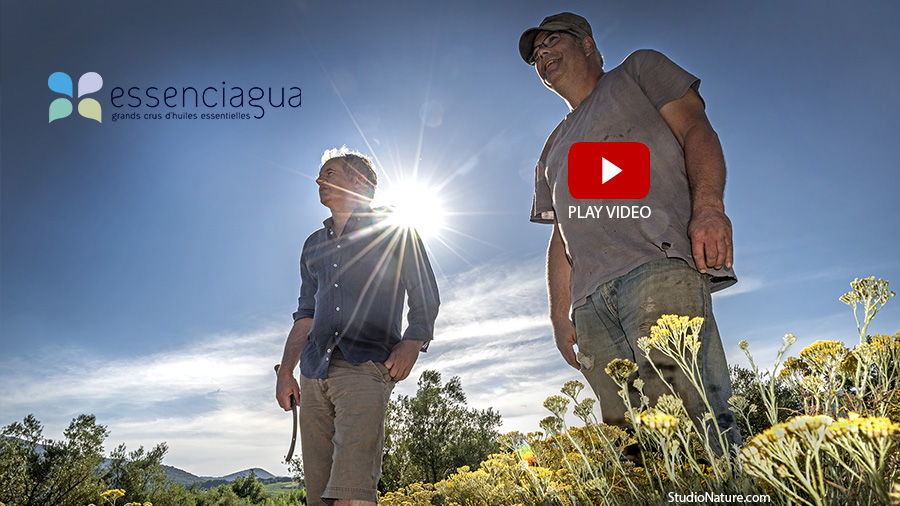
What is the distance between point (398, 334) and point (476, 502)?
1.34 meters

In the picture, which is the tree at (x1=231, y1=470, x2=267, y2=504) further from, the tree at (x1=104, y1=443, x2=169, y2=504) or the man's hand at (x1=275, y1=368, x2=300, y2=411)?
the man's hand at (x1=275, y1=368, x2=300, y2=411)

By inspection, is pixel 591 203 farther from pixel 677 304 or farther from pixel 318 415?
pixel 318 415

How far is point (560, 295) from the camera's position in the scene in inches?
116

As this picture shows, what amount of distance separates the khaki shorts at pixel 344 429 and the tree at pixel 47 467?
74.8 feet

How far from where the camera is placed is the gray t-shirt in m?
2.08

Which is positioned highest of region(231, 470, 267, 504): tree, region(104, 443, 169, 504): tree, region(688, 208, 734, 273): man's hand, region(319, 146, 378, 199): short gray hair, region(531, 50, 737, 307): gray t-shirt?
region(319, 146, 378, 199): short gray hair

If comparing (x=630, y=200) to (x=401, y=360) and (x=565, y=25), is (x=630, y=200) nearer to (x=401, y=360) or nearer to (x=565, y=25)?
(x=565, y=25)

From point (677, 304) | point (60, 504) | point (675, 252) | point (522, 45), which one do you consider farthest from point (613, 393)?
point (60, 504)

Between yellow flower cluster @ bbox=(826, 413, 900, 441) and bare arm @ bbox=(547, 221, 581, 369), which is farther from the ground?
bare arm @ bbox=(547, 221, 581, 369)

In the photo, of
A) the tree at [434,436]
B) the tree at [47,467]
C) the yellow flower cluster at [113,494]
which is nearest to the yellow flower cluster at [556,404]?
the yellow flower cluster at [113,494]

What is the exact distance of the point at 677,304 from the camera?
1883 millimetres

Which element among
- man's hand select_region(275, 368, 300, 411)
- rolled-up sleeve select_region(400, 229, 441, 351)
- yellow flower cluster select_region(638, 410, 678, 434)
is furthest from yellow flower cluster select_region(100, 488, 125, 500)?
yellow flower cluster select_region(638, 410, 678, 434)

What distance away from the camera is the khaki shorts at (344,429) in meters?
2.77

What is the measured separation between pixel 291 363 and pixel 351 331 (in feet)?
2.76
